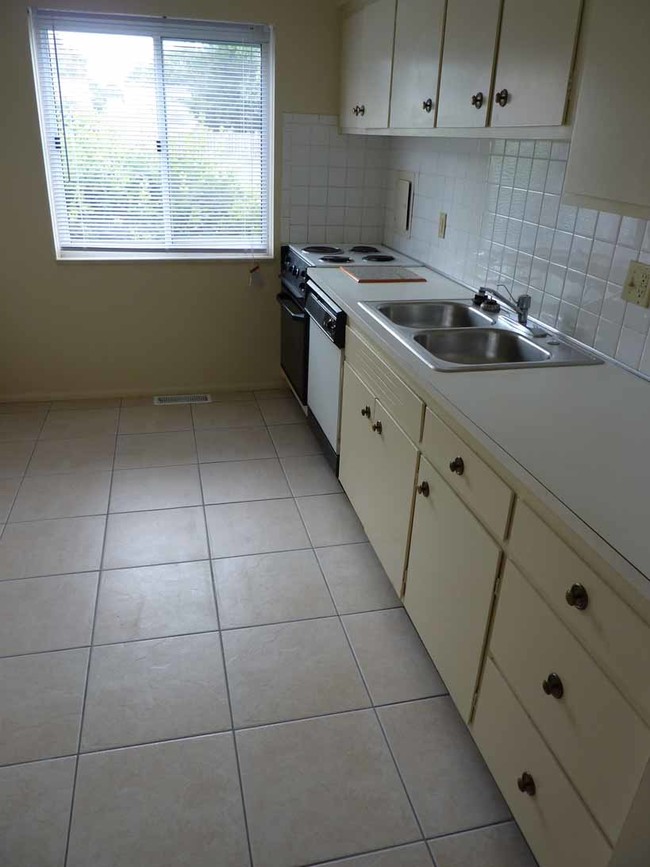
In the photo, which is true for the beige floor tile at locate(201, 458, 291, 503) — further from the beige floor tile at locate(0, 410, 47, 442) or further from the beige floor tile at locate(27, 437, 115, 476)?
the beige floor tile at locate(0, 410, 47, 442)

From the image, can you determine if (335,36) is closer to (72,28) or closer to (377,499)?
(72,28)

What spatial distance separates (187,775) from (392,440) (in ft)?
3.75

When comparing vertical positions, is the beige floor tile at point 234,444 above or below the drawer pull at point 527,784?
below

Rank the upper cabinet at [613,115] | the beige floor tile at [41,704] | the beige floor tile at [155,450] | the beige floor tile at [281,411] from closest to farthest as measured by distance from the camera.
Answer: the upper cabinet at [613,115], the beige floor tile at [41,704], the beige floor tile at [155,450], the beige floor tile at [281,411]

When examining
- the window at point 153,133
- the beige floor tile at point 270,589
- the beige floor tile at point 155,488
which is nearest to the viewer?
the beige floor tile at point 270,589

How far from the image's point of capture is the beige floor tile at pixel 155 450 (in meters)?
3.29

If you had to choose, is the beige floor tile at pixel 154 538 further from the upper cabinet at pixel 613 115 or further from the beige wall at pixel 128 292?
the upper cabinet at pixel 613 115

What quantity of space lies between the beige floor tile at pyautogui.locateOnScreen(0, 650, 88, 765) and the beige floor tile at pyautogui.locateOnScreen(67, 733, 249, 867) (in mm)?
119

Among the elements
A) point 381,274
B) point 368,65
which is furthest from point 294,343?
point 368,65

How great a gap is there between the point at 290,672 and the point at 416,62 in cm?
227

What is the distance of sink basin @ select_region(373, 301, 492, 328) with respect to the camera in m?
2.64

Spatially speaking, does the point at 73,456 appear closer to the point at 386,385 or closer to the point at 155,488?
the point at 155,488

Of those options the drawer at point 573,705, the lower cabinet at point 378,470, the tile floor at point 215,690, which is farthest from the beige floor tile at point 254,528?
the drawer at point 573,705

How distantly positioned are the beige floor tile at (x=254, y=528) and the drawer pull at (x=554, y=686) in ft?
4.77
